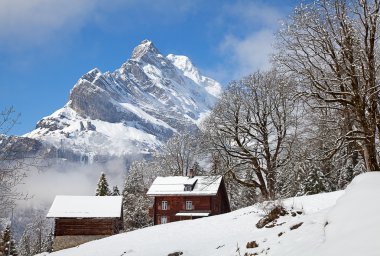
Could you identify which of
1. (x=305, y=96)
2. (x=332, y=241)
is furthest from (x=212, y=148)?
(x=332, y=241)

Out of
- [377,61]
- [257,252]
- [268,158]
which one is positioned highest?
[377,61]

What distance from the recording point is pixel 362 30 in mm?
18359

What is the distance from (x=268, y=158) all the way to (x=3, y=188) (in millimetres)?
23198

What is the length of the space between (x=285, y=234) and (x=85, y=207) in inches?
1758

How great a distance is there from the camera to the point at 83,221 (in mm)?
53875

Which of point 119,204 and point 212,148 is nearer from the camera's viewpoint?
point 212,148

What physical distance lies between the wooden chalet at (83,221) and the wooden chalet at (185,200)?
17.7ft

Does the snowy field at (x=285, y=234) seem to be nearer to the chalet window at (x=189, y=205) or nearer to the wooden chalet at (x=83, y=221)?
the wooden chalet at (x=83, y=221)

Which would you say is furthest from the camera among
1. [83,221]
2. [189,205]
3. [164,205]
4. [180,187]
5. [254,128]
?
[164,205]

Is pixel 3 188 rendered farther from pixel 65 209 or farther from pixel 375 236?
pixel 65 209

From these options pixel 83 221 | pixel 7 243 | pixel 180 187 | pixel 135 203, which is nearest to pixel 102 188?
pixel 135 203

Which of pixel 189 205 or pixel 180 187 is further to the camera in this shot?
pixel 180 187

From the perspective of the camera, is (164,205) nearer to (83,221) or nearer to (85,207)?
(85,207)

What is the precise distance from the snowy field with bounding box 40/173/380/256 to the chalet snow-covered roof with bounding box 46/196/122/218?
2757 cm
